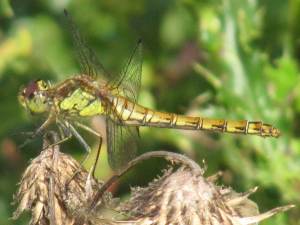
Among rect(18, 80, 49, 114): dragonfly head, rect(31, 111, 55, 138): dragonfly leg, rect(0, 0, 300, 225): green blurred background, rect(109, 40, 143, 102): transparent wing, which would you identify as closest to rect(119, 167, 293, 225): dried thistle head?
rect(31, 111, 55, 138): dragonfly leg

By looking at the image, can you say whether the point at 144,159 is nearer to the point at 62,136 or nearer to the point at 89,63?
the point at 62,136

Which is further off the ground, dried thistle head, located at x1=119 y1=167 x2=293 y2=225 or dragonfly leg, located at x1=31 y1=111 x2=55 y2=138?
dragonfly leg, located at x1=31 y1=111 x2=55 y2=138

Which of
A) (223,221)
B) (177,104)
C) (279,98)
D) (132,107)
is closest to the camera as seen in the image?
(223,221)

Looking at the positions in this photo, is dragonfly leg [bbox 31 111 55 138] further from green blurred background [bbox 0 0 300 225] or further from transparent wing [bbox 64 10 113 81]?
green blurred background [bbox 0 0 300 225]

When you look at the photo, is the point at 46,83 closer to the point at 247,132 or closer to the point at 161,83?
the point at 247,132

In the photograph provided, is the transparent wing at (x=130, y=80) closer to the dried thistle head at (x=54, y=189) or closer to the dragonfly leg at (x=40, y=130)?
the dragonfly leg at (x=40, y=130)

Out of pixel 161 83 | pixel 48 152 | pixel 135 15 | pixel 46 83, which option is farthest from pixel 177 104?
pixel 48 152

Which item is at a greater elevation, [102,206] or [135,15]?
[135,15]
